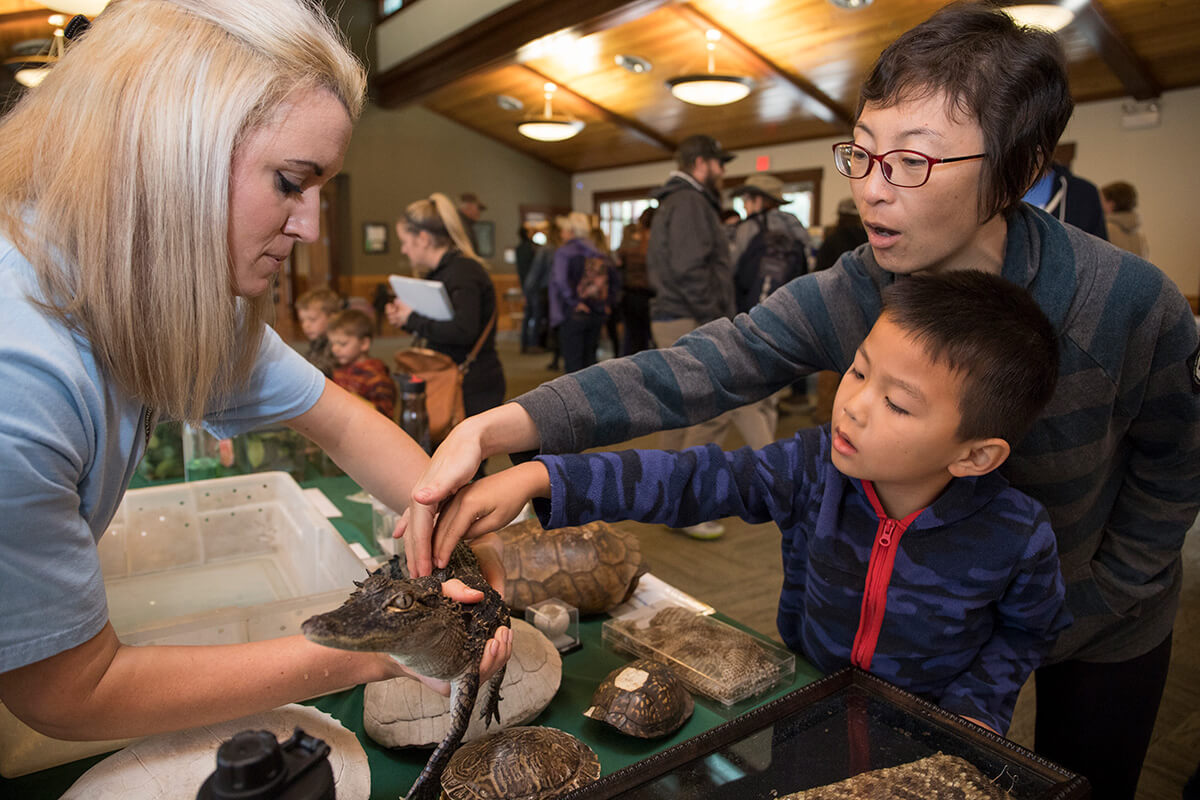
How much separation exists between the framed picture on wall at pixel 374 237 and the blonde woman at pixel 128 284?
1287cm

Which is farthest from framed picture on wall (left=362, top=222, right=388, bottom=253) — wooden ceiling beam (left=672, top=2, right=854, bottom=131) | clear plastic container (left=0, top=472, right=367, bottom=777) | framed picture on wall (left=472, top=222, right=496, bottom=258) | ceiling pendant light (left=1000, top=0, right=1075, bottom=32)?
clear plastic container (left=0, top=472, right=367, bottom=777)

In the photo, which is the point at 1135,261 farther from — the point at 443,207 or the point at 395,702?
the point at 443,207

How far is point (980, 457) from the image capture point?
3.76 ft

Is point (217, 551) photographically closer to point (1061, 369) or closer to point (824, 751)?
point (824, 751)

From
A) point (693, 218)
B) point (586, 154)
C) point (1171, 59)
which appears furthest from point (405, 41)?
point (1171, 59)

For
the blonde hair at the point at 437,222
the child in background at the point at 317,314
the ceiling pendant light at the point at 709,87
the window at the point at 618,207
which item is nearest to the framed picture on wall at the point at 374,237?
the window at the point at 618,207

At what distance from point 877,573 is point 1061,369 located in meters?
0.41

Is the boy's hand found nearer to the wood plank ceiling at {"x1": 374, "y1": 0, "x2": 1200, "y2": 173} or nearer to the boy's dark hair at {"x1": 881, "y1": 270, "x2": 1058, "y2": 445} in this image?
the boy's dark hair at {"x1": 881, "y1": 270, "x2": 1058, "y2": 445}

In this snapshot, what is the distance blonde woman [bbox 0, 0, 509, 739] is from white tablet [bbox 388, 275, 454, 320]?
8.65 ft

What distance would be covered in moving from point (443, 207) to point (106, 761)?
10.2ft

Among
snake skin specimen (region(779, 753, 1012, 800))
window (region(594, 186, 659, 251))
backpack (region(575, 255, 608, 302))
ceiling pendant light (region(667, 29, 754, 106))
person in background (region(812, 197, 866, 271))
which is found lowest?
snake skin specimen (region(779, 753, 1012, 800))

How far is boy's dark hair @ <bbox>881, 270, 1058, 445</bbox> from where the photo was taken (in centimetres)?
107

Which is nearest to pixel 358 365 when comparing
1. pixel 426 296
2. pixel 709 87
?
pixel 426 296

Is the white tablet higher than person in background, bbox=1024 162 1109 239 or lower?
lower
